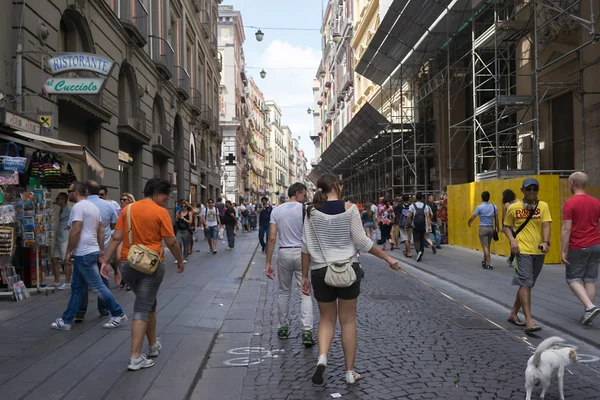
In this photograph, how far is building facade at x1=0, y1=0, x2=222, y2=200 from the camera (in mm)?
9820

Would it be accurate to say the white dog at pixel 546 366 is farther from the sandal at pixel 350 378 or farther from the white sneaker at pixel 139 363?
the white sneaker at pixel 139 363

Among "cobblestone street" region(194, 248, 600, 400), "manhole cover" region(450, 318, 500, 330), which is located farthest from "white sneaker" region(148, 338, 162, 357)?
"manhole cover" region(450, 318, 500, 330)

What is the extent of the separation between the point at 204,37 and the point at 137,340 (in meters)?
32.8

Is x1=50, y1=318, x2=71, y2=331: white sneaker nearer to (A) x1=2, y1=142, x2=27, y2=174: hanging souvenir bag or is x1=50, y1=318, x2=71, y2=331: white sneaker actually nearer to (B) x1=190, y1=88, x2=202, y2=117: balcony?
(A) x1=2, y1=142, x2=27, y2=174: hanging souvenir bag

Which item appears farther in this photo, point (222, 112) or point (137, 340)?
point (222, 112)

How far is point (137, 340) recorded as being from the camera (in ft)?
15.2

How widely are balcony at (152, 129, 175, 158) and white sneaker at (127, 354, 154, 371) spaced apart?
16.5 meters

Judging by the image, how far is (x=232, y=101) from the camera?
192ft

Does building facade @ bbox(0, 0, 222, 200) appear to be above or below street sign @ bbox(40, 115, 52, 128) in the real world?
above

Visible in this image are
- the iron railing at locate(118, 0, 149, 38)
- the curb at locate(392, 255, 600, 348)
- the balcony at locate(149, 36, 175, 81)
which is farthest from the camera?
the balcony at locate(149, 36, 175, 81)

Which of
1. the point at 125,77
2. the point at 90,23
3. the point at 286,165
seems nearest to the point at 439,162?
the point at 125,77

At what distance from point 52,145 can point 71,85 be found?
1.28 m

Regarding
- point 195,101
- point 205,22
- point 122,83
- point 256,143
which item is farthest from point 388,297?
point 256,143

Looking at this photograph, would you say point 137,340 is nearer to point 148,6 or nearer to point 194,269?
point 194,269
